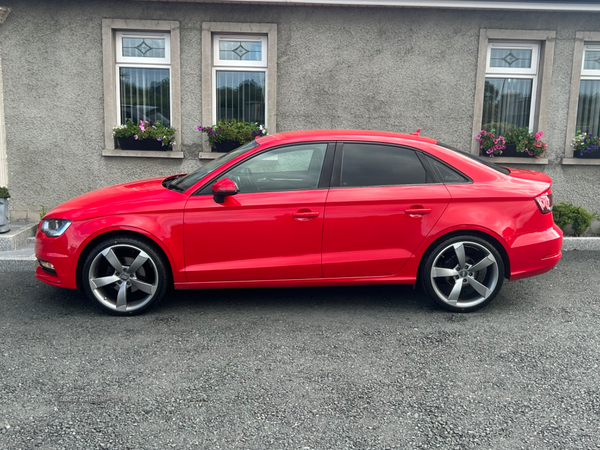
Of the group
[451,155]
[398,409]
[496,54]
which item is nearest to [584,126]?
[496,54]

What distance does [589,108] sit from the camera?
31.8 ft

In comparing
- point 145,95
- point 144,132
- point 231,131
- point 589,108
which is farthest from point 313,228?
point 589,108

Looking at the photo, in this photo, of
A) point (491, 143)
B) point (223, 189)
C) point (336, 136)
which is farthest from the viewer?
point (491, 143)

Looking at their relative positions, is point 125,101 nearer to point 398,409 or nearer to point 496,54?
point 496,54

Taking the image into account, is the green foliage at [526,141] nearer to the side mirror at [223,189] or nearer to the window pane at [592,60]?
the window pane at [592,60]

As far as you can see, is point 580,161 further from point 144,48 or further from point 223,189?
point 144,48

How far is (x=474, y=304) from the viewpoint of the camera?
530 cm

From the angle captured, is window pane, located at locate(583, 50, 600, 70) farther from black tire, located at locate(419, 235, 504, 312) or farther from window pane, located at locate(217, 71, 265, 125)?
black tire, located at locate(419, 235, 504, 312)

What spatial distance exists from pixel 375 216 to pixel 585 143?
5.95 metres

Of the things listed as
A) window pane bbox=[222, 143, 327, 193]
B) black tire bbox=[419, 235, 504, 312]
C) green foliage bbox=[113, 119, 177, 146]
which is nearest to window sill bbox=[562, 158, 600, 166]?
black tire bbox=[419, 235, 504, 312]

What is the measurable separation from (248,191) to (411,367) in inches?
83.0

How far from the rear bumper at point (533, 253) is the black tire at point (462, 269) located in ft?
0.47

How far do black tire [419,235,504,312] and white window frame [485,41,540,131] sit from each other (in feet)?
17.1

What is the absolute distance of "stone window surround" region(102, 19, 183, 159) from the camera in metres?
8.99
